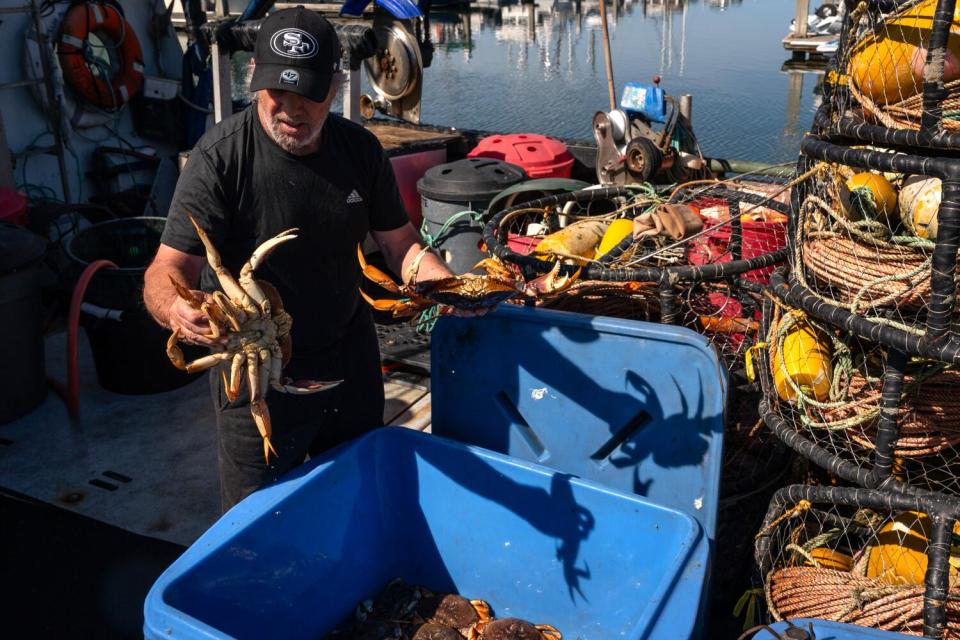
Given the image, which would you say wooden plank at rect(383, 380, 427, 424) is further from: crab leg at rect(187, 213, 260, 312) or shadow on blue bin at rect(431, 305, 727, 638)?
crab leg at rect(187, 213, 260, 312)

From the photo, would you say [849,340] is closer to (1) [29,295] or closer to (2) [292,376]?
(2) [292,376]

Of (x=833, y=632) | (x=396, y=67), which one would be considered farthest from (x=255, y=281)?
(x=396, y=67)

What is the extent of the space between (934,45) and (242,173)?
1739 mm

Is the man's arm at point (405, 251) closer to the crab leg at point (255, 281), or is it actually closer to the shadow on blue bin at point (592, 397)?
the shadow on blue bin at point (592, 397)

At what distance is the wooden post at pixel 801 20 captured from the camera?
2423 centimetres

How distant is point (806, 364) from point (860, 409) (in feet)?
0.59

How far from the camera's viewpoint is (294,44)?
2309 millimetres

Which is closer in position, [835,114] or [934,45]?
[934,45]

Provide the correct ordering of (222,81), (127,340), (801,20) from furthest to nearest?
(801,20)
(222,81)
(127,340)

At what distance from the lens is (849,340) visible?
2.27 metres

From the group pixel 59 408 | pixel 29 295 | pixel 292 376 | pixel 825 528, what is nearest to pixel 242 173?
pixel 292 376

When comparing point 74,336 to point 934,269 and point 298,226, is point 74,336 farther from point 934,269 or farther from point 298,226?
point 934,269

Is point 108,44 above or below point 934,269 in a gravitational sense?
above

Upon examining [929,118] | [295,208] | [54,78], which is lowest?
Result: [295,208]
